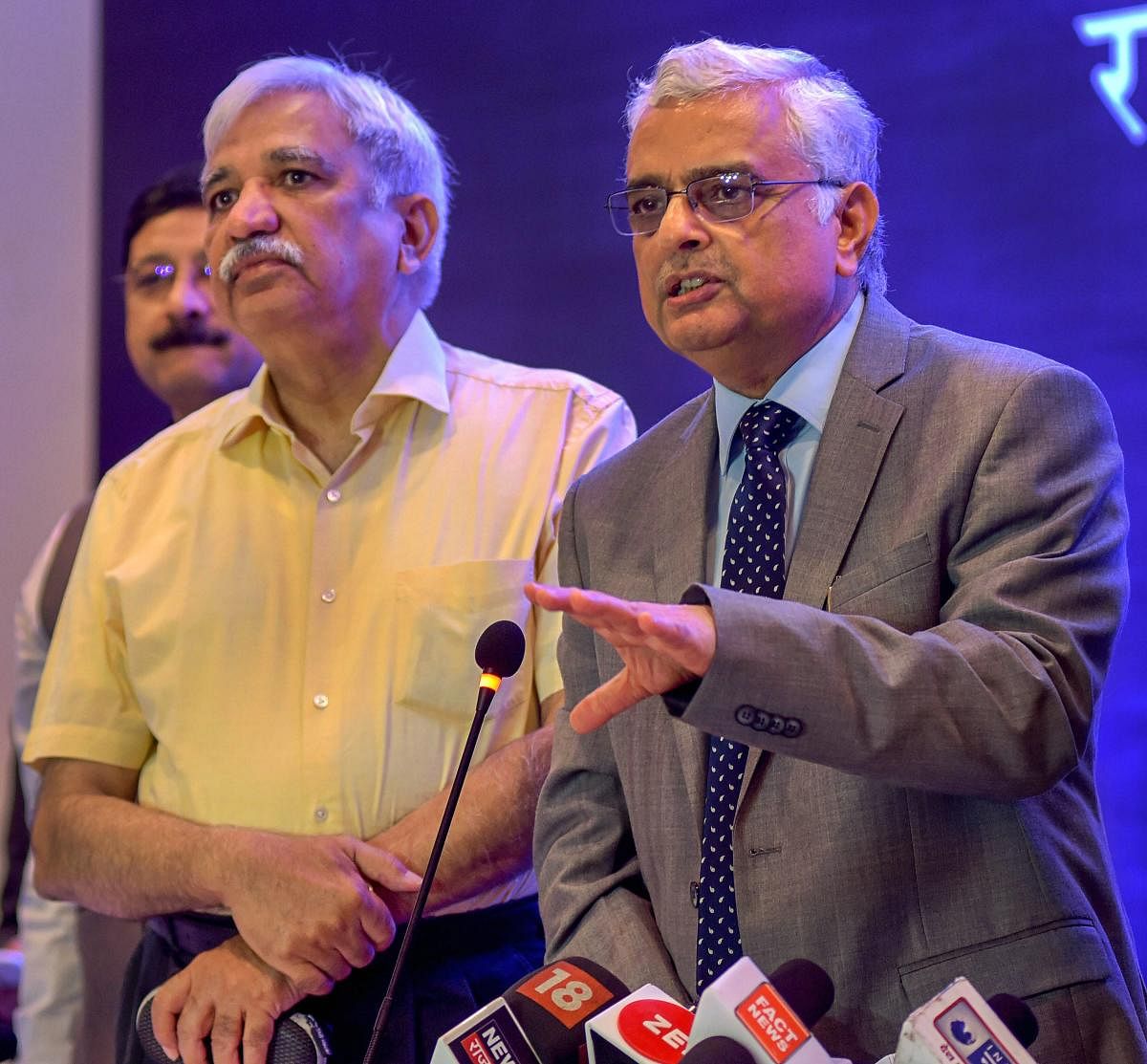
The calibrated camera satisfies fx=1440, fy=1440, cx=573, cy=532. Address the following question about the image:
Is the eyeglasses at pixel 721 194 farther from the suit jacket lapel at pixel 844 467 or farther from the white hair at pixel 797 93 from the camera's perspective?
the suit jacket lapel at pixel 844 467

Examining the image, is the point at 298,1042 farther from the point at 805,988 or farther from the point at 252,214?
the point at 252,214

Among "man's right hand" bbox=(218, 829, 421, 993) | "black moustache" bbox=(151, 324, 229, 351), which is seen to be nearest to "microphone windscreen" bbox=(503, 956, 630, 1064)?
"man's right hand" bbox=(218, 829, 421, 993)

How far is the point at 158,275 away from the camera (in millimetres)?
3271

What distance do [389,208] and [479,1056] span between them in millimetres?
→ 1704

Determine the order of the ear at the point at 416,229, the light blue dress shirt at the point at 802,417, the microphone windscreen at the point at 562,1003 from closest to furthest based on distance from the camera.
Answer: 1. the microphone windscreen at the point at 562,1003
2. the light blue dress shirt at the point at 802,417
3. the ear at the point at 416,229

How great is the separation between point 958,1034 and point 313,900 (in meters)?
1.21

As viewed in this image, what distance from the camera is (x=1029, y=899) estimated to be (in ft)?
5.22

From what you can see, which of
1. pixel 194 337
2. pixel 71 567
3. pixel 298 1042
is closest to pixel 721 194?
pixel 298 1042

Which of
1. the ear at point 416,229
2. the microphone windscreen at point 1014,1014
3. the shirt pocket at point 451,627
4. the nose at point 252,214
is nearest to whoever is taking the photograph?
the microphone windscreen at point 1014,1014

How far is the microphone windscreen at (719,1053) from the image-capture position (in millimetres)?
1151

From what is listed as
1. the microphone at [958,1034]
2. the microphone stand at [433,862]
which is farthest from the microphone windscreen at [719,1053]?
the microphone stand at [433,862]

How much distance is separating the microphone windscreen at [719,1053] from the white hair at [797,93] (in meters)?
1.17

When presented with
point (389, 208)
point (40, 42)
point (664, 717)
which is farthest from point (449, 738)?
point (40, 42)

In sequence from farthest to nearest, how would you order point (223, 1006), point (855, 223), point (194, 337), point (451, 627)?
point (194, 337) < point (451, 627) < point (223, 1006) < point (855, 223)
